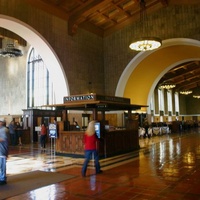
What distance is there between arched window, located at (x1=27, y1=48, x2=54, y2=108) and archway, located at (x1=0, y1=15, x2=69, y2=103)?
22.4ft

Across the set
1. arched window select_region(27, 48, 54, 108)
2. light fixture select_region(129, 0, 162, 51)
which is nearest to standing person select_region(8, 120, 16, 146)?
arched window select_region(27, 48, 54, 108)

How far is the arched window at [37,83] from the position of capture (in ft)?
Answer: 63.9

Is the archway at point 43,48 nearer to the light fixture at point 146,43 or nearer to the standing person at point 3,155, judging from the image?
the light fixture at point 146,43

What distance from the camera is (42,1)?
36.4ft

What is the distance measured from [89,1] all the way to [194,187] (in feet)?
31.0

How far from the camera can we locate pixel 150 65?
15.2 metres

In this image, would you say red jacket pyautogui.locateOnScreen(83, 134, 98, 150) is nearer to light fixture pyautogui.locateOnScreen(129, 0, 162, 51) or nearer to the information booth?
the information booth

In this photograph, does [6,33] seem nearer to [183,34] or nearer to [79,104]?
[79,104]

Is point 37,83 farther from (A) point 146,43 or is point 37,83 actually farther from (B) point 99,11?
(A) point 146,43

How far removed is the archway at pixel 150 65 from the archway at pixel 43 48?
11.4 ft

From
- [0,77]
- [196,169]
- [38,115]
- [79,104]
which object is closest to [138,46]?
[79,104]

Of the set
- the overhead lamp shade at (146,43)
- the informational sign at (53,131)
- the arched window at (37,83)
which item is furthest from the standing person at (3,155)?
the arched window at (37,83)

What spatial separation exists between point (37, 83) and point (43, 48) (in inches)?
346

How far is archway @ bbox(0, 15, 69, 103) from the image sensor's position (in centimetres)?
1028
